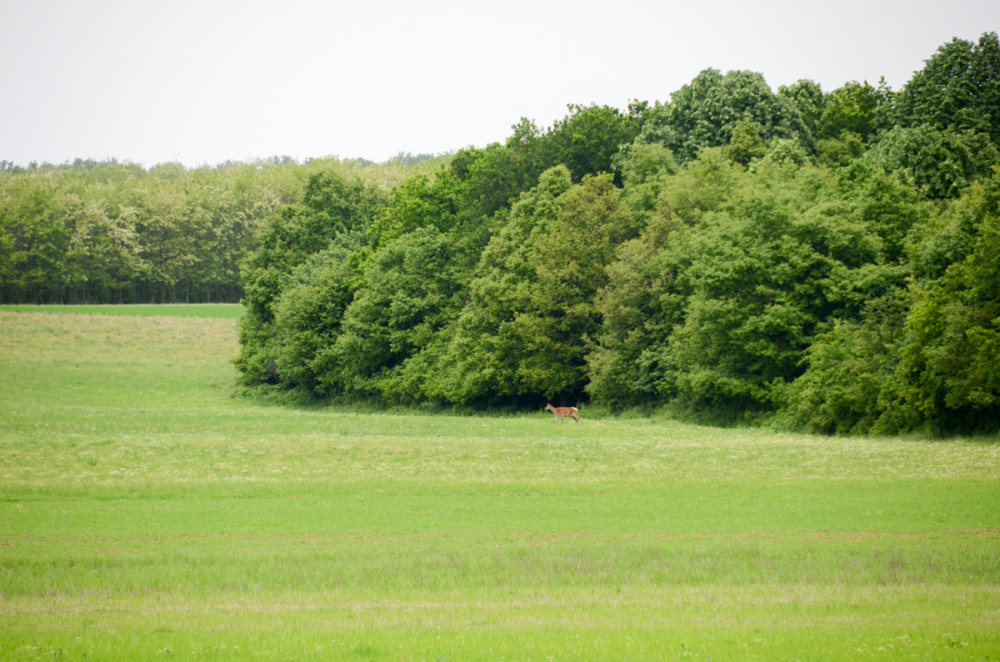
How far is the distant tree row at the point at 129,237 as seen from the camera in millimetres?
150000

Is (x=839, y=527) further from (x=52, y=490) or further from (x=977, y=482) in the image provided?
(x=52, y=490)

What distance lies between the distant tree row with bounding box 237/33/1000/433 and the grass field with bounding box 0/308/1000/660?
249 inches

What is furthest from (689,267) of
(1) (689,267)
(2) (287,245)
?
(2) (287,245)

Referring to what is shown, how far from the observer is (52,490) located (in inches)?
1240

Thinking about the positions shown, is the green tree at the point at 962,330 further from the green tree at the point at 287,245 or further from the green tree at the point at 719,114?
the green tree at the point at 287,245

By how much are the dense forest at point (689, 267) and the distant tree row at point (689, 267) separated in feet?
0.52

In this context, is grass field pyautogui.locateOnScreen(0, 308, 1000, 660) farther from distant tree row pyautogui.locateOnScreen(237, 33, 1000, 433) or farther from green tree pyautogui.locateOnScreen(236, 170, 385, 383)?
green tree pyautogui.locateOnScreen(236, 170, 385, 383)

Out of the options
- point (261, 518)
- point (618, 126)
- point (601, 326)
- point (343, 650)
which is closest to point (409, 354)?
point (601, 326)

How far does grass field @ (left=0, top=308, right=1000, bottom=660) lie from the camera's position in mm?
14922

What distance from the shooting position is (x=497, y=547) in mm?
23047

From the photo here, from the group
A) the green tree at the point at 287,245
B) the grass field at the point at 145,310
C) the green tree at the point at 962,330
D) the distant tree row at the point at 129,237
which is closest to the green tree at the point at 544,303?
the green tree at the point at 287,245

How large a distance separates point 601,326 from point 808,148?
1021 inches

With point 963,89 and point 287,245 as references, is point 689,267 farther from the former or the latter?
point 287,245

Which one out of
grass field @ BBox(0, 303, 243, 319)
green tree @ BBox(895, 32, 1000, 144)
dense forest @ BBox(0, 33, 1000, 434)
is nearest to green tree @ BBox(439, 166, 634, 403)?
dense forest @ BBox(0, 33, 1000, 434)
